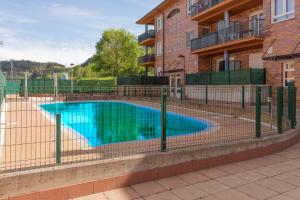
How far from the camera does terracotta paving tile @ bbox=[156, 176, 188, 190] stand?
Result: 459 cm

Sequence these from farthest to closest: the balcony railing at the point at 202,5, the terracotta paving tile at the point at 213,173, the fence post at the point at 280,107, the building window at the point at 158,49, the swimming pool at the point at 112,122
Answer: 1. the building window at the point at 158,49
2. the balcony railing at the point at 202,5
3. the fence post at the point at 280,107
4. the swimming pool at the point at 112,122
5. the terracotta paving tile at the point at 213,173

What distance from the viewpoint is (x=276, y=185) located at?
15.1ft

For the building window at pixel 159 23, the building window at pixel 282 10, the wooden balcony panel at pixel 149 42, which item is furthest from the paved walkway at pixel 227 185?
A: the wooden balcony panel at pixel 149 42

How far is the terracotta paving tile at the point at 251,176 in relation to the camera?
495 cm

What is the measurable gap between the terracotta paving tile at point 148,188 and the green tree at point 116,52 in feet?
136

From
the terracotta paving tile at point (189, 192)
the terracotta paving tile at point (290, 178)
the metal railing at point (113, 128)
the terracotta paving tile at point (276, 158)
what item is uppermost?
the metal railing at point (113, 128)

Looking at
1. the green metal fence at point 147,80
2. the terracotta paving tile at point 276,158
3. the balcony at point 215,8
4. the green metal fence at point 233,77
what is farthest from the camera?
the green metal fence at point 147,80

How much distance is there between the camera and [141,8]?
128ft

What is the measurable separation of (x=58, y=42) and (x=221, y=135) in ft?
154

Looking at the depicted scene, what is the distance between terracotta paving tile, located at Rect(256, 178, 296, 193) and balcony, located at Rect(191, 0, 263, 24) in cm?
1612

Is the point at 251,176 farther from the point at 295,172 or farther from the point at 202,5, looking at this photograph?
the point at 202,5

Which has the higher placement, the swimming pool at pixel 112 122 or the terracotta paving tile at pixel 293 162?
the swimming pool at pixel 112 122

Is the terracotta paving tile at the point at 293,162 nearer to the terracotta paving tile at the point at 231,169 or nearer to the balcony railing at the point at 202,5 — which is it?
the terracotta paving tile at the point at 231,169

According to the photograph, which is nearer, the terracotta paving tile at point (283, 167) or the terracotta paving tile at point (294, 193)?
the terracotta paving tile at point (294, 193)
